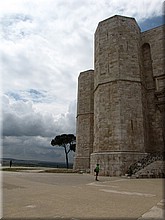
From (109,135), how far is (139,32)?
13.5 m

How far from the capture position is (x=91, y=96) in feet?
108

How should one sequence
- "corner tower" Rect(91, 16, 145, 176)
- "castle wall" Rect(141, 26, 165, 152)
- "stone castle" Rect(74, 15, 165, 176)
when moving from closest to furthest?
"corner tower" Rect(91, 16, 145, 176), "stone castle" Rect(74, 15, 165, 176), "castle wall" Rect(141, 26, 165, 152)

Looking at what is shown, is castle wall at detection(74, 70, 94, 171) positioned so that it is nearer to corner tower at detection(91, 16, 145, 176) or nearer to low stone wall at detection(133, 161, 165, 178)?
corner tower at detection(91, 16, 145, 176)

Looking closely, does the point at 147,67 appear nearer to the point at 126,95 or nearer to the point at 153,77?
the point at 153,77

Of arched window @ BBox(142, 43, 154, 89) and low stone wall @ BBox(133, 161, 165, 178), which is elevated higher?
arched window @ BBox(142, 43, 154, 89)

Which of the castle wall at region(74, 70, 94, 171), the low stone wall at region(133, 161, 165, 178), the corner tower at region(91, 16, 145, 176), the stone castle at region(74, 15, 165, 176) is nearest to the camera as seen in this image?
the low stone wall at region(133, 161, 165, 178)

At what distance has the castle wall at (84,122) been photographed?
3098 centimetres

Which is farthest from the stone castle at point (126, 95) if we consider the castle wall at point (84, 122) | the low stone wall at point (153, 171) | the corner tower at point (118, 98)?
the castle wall at point (84, 122)

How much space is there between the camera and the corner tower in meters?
19.8

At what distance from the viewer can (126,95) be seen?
21344 millimetres

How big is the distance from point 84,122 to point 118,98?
39.7 feet

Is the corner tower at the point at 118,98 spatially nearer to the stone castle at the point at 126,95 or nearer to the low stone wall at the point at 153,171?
the stone castle at the point at 126,95

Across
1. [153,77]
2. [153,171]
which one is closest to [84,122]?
[153,77]

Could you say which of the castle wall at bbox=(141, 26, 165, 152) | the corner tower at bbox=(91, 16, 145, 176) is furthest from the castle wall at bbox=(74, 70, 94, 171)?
the castle wall at bbox=(141, 26, 165, 152)
